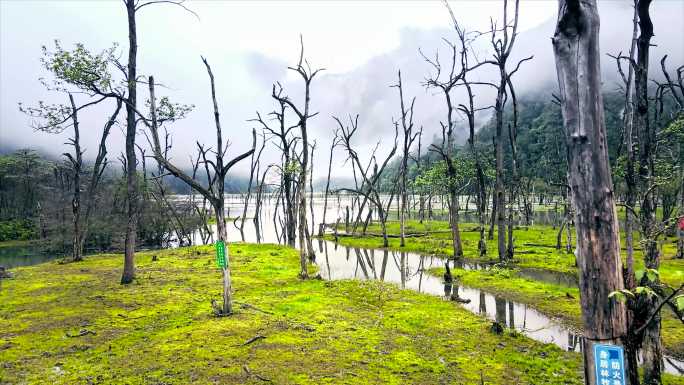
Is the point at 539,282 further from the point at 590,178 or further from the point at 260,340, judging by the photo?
the point at 590,178

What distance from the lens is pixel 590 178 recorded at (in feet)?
12.8

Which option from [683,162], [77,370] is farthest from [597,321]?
[683,162]

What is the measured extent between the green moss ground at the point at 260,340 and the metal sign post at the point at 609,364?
429 cm

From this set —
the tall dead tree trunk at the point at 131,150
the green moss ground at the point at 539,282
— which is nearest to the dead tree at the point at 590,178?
the green moss ground at the point at 539,282

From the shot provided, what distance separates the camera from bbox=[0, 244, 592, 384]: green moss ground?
7.86 m

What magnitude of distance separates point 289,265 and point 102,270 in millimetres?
10970

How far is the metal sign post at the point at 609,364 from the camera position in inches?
143

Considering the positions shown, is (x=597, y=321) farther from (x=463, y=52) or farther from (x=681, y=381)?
(x=463, y=52)

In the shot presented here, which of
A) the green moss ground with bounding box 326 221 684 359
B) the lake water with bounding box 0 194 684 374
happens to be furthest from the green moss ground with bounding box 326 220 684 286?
the lake water with bounding box 0 194 684 374

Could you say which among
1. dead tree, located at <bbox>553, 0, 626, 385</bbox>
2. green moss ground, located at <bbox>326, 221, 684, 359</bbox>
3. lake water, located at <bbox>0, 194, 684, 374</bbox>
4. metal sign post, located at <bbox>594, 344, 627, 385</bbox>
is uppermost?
dead tree, located at <bbox>553, 0, 626, 385</bbox>

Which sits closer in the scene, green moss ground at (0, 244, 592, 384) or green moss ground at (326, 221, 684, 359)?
green moss ground at (0, 244, 592, 384)

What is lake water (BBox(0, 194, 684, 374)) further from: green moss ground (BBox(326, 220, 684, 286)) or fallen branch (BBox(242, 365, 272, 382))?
fallen branch (BBox(242, 365, 272, 382))

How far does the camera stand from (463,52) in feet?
79.2

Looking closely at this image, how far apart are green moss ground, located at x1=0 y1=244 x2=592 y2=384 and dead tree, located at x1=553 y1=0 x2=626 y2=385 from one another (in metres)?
4.47
